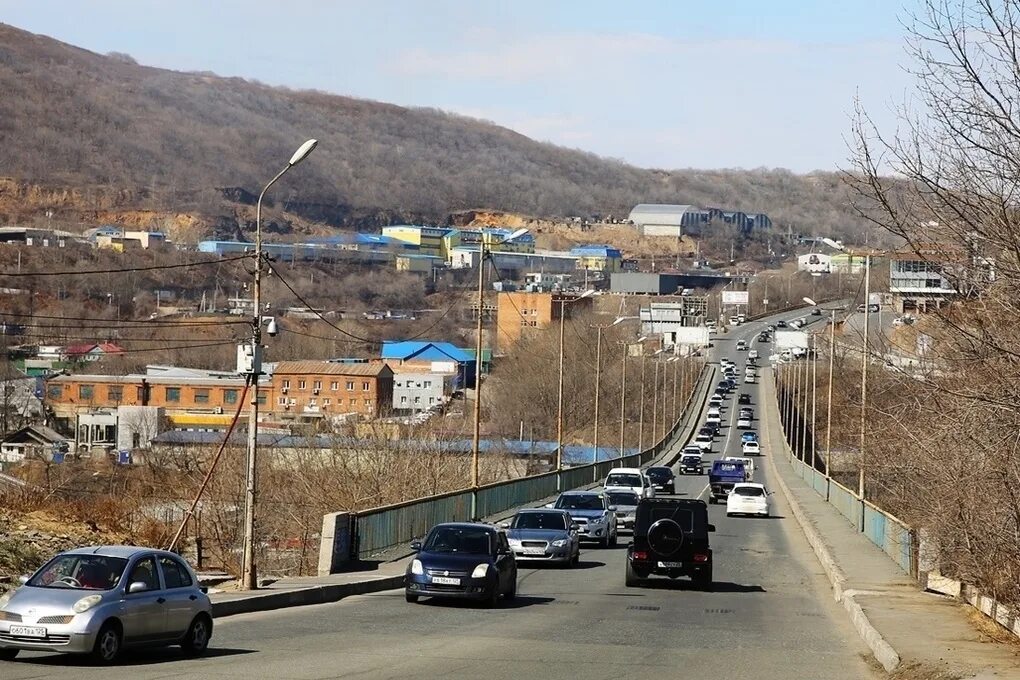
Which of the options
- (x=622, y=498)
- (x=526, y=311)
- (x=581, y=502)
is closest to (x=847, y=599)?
(x=581, y=502)

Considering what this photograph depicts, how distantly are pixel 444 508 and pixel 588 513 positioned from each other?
5.29 metres

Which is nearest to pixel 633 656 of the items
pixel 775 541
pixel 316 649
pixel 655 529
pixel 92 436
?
pixel 316 649

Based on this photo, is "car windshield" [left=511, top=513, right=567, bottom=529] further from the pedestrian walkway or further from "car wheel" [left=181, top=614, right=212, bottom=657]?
"car wheel" [left=181, top=614, right=212, bottom=657]

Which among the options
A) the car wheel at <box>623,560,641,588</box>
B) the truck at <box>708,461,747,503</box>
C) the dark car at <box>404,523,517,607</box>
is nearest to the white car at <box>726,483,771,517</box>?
the truck at <box>708,461,747,503</box>

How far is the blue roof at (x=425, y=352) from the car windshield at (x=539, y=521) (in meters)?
121

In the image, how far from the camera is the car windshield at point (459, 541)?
26.2 metres

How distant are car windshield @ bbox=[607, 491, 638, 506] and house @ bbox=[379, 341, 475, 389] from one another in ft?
305

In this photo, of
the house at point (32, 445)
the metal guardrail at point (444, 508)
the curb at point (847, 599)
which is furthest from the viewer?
the house at point (32, 445)

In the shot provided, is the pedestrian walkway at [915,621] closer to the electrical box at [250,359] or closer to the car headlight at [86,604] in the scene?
the car headlight at [86,604]

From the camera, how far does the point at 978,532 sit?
78.0 feet

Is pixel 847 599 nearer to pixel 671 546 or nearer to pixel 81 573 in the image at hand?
pixel 671 546

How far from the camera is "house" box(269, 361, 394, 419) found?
134 m

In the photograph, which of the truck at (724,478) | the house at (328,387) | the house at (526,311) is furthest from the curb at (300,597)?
the house at (526,311)

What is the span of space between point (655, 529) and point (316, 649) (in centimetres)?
1349
